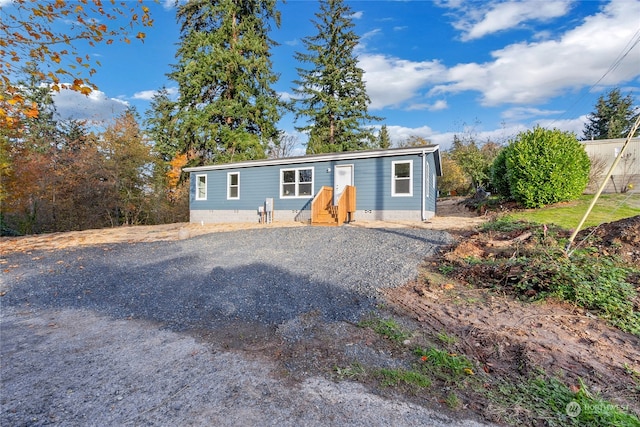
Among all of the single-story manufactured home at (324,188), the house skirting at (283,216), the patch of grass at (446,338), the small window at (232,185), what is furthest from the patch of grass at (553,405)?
the small window at (232,185)

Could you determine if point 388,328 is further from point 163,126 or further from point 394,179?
point 163,126

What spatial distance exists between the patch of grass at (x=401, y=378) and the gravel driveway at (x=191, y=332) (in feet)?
0.69

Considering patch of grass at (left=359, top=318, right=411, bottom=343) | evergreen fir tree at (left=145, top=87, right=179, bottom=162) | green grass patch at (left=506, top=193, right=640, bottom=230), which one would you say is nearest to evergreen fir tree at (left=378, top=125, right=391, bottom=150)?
evergreen fir tree at (left=145, top=87, right=179, bottom=162)

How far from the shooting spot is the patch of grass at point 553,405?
5.89 feet

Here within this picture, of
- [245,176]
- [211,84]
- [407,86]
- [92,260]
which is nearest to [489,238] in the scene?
[92,260]

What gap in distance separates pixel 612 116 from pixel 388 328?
47.9 metres

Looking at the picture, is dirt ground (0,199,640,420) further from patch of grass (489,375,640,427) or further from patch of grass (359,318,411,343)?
patch of grass (359,318,411,343)

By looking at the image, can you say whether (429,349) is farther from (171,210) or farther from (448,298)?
(171,210)

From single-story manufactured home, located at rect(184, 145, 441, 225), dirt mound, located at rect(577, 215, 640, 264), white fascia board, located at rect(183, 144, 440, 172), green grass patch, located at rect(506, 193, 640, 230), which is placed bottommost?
dirt mound, located at rect(577, 215, 640, 264)

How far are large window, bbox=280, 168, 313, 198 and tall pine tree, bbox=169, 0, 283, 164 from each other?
21.2ft

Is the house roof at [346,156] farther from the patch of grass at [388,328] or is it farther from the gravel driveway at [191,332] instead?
the patch of grass at [388,328]

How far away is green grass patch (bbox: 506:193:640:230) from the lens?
28.3ft

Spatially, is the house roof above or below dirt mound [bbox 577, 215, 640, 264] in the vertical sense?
above

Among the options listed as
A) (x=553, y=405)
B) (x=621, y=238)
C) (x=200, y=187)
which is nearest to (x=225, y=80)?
(x=200, y=187)
